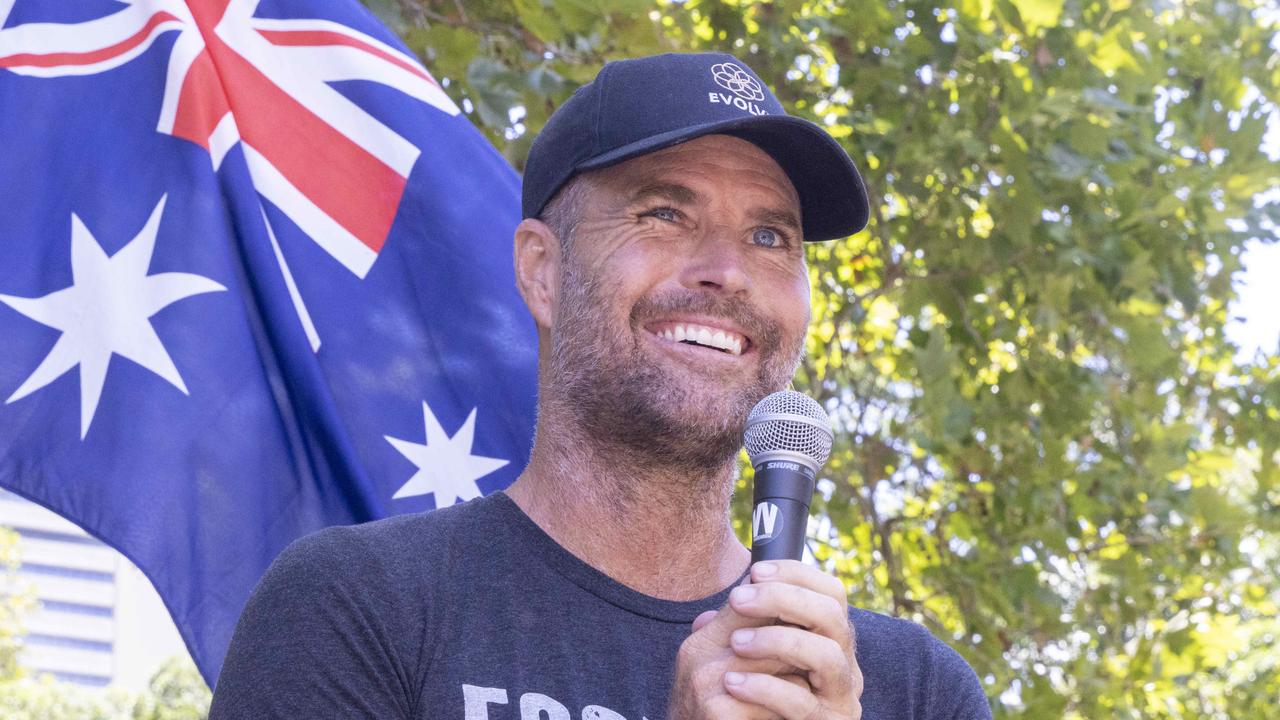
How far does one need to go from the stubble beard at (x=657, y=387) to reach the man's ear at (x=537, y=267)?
227 mm

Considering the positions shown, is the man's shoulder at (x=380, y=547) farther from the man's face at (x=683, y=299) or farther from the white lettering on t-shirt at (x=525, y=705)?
the man's face at (x=683, y=299)

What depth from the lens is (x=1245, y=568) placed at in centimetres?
716

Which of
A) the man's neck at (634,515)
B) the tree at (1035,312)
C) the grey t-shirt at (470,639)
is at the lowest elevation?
the grey t-shirt at (470,639)

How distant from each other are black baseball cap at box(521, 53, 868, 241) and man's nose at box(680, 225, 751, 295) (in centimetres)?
18

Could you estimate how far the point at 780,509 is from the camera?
6.01ft

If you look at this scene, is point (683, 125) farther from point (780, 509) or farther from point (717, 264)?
point (780, 509)

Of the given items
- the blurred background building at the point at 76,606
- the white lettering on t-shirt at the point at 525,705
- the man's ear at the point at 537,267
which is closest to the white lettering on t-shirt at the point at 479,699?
the white lettering on t-shirt at the point at 525,705

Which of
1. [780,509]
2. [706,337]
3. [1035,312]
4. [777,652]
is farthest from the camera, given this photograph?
[1035,312]

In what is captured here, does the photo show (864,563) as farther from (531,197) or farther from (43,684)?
(43,684)

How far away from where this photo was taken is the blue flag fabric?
9.61 feet

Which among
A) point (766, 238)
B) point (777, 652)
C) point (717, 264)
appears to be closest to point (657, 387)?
point (717, 264)

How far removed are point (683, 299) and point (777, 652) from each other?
984mm

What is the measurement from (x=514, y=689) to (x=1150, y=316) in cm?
488

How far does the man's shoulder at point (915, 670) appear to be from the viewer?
7.63 feet
